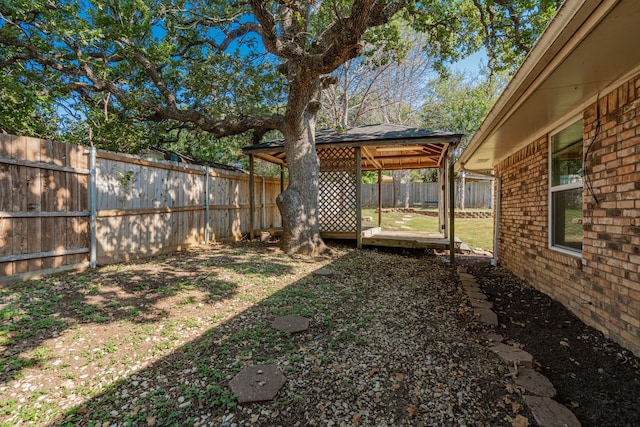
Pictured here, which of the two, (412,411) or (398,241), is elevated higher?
(398,241)

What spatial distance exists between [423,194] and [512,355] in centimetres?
2147

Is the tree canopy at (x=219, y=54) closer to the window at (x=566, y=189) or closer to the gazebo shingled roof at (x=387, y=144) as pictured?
the gazebo shingled roof at (x=387, y=144)

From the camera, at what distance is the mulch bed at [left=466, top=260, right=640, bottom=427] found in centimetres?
190

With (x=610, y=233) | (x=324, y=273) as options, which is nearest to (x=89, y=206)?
(x=324, y=273)

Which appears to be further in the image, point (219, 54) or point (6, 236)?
point (219, 54)

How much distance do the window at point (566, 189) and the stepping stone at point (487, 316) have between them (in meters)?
1.21

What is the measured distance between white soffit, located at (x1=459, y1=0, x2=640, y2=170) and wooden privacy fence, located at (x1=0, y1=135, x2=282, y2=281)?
19.5 feet

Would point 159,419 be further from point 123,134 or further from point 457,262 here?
point 123,134

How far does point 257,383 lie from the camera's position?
7.00ft

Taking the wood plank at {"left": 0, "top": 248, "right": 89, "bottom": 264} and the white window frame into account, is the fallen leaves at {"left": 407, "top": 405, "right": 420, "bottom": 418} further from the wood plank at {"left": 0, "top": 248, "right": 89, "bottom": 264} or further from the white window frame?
the wood plank at {"left": 0, "top": 248, "right": 89, "bottom": 264}

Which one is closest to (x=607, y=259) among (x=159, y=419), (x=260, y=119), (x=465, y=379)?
(x=465, y=379)

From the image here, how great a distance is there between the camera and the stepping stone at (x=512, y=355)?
7.88 feet

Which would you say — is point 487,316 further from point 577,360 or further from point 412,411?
point 412,411

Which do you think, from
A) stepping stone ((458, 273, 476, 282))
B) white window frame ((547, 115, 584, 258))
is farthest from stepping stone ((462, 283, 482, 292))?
white window frame ((547, 115, 584, 258))
